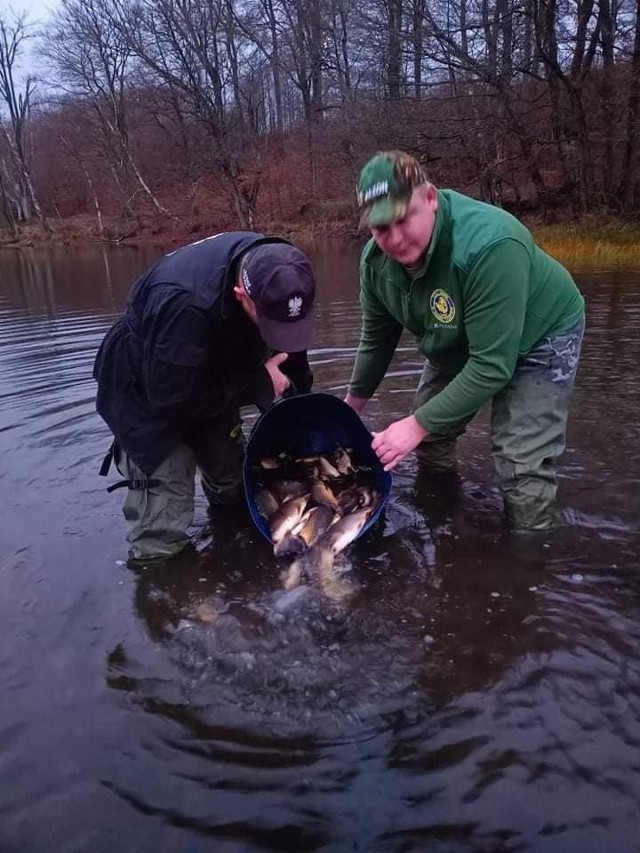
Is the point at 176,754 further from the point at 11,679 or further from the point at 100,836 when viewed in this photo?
the point at 11,679

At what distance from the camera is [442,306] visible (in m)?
3.41

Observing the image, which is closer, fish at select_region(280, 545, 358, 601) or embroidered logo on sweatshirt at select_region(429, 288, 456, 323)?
embroidered logo on sweatshirt at select_region(429, 288, 456, 323)

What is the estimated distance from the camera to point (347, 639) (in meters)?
3.12

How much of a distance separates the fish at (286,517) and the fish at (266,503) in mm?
43

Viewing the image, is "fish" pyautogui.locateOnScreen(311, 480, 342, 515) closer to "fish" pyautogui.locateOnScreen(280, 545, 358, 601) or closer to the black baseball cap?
"fish" pyautogui.locateOnScreen(280, 545, 358, 601)

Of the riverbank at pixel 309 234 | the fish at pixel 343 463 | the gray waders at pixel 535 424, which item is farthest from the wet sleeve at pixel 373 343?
the riverbank at pixel 309 234

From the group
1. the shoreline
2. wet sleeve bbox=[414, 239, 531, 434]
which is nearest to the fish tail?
wet sleeve bbox=[414, 239, 531, 434]

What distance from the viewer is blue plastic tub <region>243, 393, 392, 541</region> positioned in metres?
3.76

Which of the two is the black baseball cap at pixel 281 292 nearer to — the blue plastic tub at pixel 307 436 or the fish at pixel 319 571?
the blue plastic tub at pixel 307 436

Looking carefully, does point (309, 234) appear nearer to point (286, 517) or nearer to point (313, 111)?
point (313, 111)

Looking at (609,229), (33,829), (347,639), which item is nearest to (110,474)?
(347,639)

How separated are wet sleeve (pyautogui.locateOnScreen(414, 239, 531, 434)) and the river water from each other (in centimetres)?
94

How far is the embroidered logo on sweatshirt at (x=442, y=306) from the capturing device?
335cm

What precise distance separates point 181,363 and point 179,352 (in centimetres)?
5
